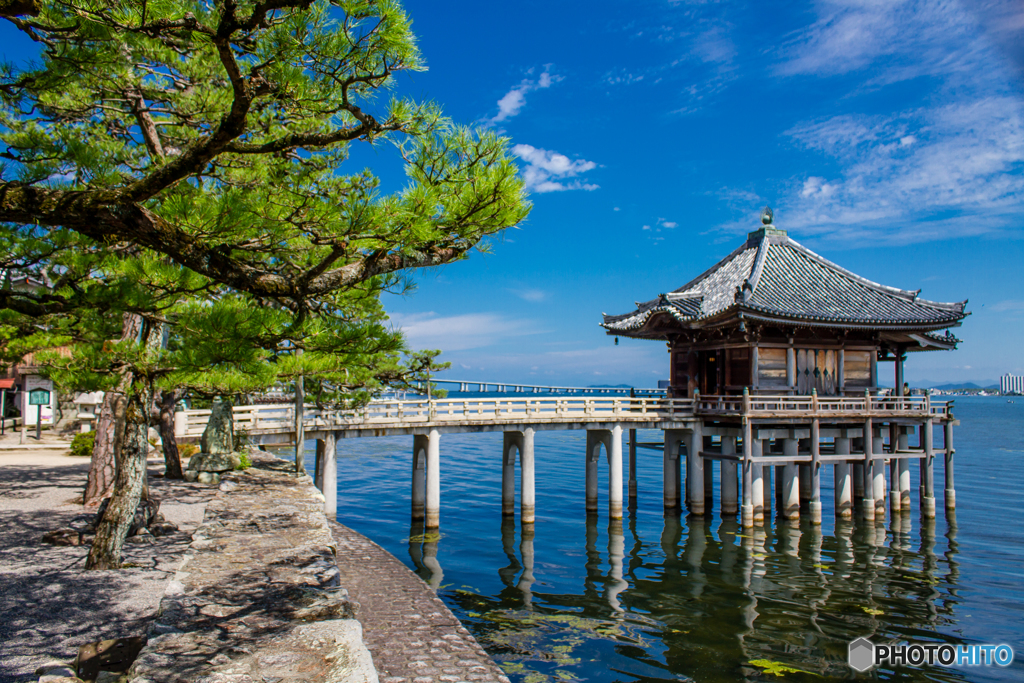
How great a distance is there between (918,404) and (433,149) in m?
21.8

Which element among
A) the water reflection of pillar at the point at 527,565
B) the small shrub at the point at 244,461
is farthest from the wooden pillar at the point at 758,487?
the small shrub at the point at 244,461

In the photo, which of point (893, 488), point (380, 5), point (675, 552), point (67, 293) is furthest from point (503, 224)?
point (893, 488)

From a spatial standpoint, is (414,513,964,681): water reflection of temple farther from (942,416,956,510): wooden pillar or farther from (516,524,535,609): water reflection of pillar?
(942,416,956,510): wooden pillar

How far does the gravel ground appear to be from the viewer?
241 inches

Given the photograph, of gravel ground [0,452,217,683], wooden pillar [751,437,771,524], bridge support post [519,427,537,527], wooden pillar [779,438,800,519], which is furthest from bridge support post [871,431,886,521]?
gravel ground [0,452,217,683]

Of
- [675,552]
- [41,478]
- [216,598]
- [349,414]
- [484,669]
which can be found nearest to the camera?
[216,598]

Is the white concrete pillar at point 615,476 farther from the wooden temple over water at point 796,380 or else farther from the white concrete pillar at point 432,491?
the white concrete pillar at point 432,491

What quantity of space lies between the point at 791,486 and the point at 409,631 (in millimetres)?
15370

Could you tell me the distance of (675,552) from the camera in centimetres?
1577

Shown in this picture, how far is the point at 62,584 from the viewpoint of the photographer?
24.4ft

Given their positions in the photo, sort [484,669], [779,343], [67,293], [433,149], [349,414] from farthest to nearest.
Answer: [779,343] → [349,414] → [67,293] → [484,669] → [433,149]

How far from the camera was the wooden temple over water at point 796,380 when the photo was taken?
723 inches

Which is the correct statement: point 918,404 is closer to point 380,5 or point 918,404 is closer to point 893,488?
point 893,488

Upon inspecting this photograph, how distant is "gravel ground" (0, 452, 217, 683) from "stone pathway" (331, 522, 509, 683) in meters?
2.76
